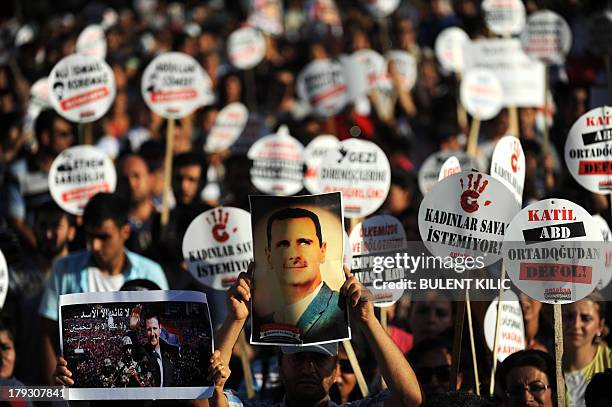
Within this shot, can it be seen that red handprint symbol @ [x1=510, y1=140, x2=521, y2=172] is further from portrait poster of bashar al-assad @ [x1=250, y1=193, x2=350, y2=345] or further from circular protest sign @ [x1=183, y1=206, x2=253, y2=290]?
circular protest sign @ [x1=183, y1=206, x2=253, y2=290]

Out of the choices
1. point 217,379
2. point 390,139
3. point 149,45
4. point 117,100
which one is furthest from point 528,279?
point 149,45

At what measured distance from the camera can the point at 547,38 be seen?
9609mm

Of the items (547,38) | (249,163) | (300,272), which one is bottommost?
(300,272)

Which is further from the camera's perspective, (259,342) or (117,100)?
(117,100)

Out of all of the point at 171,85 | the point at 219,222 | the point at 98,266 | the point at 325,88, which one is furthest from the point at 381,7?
the point at 219,222

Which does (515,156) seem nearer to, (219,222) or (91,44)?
(219,222)

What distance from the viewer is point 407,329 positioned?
6500 mm

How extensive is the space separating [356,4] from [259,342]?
47.1 feet

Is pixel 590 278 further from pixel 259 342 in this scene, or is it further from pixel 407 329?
pixel 407 329

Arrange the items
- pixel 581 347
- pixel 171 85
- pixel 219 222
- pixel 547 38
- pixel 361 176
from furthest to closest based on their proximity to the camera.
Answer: pixel 547 38 → pixel 171 85 → pixel 361 176 → pixel 219 222 → pixel 581 347

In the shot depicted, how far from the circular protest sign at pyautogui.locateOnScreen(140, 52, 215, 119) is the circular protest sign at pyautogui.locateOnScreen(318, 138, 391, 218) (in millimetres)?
2435

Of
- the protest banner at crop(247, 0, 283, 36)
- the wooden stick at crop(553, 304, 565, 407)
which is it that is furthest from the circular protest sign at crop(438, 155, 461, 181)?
the protest banner at crop(247, 0, 283, 36)

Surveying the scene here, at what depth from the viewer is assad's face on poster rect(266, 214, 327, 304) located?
4.57 m

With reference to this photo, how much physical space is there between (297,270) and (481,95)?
5.57 meters
